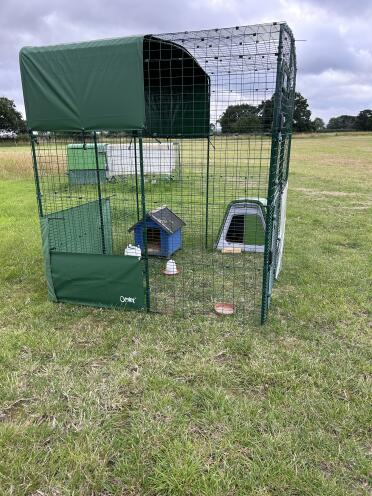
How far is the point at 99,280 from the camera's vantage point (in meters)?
3.73

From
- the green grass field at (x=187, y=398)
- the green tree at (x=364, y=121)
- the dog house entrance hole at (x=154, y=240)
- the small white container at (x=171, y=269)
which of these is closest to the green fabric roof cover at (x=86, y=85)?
the green grass field at (x=187, y=398)

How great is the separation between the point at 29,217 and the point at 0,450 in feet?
20.5

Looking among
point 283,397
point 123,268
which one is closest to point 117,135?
point 123,268

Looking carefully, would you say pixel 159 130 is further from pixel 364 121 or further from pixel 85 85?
pixel 364 121

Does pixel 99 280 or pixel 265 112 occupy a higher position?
pixel 265 112

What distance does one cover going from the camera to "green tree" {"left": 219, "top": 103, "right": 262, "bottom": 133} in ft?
12.1

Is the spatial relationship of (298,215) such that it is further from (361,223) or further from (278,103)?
(278,103)

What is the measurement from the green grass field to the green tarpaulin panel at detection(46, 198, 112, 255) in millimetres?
611

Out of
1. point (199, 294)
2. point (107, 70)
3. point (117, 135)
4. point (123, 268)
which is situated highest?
point (107, 70)

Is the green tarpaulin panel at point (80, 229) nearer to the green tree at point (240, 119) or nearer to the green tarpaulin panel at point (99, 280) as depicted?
the green tarpaulin panel at point (99, 280)

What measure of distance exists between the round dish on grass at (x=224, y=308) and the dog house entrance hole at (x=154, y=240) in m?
1.81

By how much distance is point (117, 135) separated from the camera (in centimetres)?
431

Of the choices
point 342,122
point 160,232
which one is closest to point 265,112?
point 160,232

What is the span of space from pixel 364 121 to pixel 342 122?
1070 centimetres
